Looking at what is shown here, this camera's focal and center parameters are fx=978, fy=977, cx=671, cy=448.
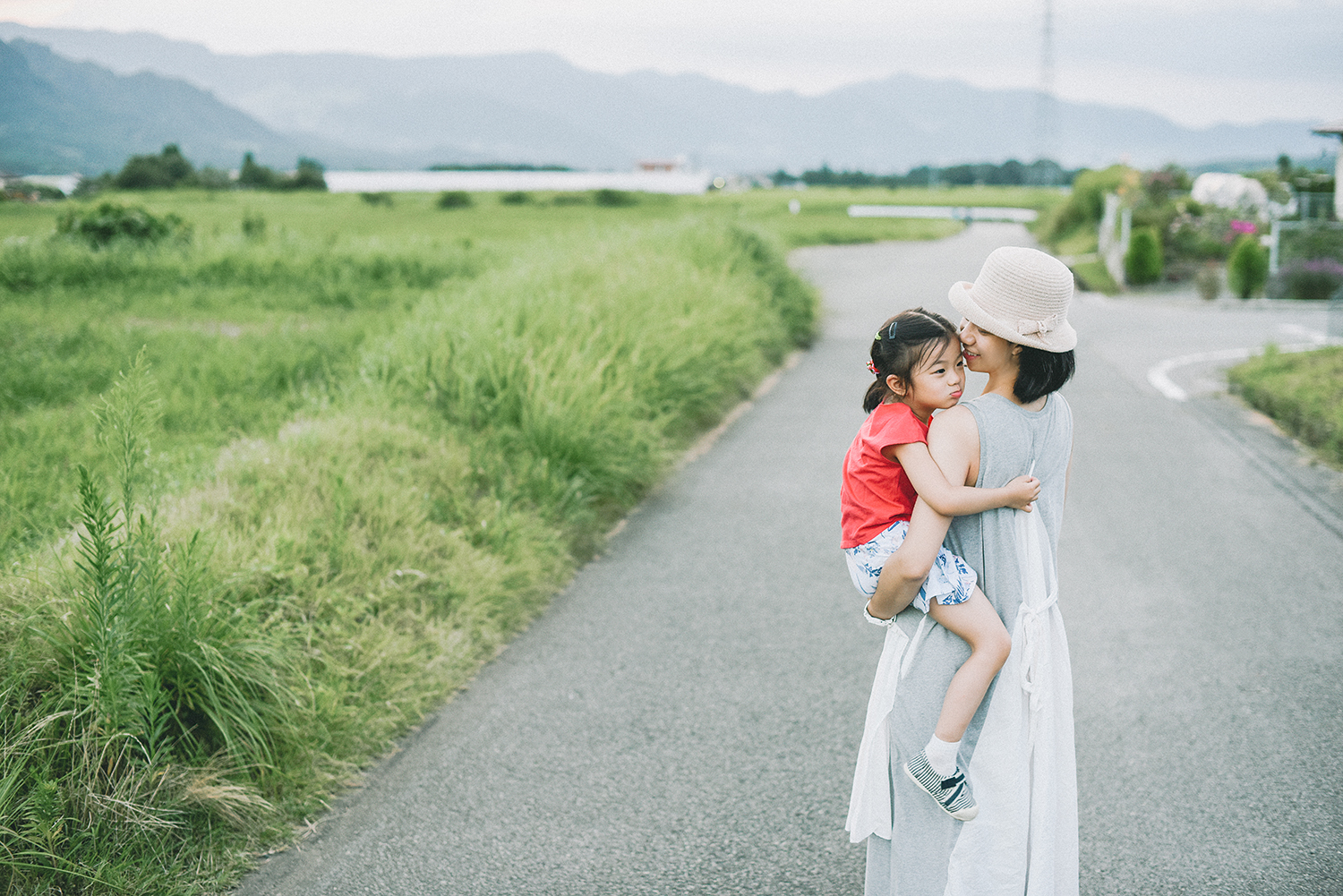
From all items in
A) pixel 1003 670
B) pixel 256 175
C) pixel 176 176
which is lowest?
pixel 1003 670

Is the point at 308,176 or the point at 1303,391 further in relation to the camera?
the point at 308,176

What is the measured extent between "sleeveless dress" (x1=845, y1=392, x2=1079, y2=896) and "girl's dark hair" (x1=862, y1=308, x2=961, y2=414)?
165 mm

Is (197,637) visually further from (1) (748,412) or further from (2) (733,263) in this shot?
(2) (733,263)

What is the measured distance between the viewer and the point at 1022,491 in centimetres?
203

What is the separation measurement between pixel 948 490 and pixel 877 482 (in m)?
0.17

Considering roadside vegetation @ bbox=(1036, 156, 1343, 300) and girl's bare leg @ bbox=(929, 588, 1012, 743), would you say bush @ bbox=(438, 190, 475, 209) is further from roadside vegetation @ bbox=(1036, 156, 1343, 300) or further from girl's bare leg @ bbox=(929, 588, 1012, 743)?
girl's bare leg @ bbox=(929, 588, 1012, 743)

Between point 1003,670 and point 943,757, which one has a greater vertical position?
point 1003,670

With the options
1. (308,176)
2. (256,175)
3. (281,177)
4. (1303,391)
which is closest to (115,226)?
(1303,391)

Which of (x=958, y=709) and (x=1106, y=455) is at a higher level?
(x=958, y=709)

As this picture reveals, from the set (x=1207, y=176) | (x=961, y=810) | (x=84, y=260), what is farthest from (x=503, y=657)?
(x=1207, y=176)

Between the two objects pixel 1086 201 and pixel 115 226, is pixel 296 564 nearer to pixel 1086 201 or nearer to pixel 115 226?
pixel 115 226

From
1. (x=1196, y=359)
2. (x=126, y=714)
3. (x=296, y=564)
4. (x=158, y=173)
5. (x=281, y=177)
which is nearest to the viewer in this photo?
(x=126, y=714)

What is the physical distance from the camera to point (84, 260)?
50.3 feet

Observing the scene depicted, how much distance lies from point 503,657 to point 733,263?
30.5ft
